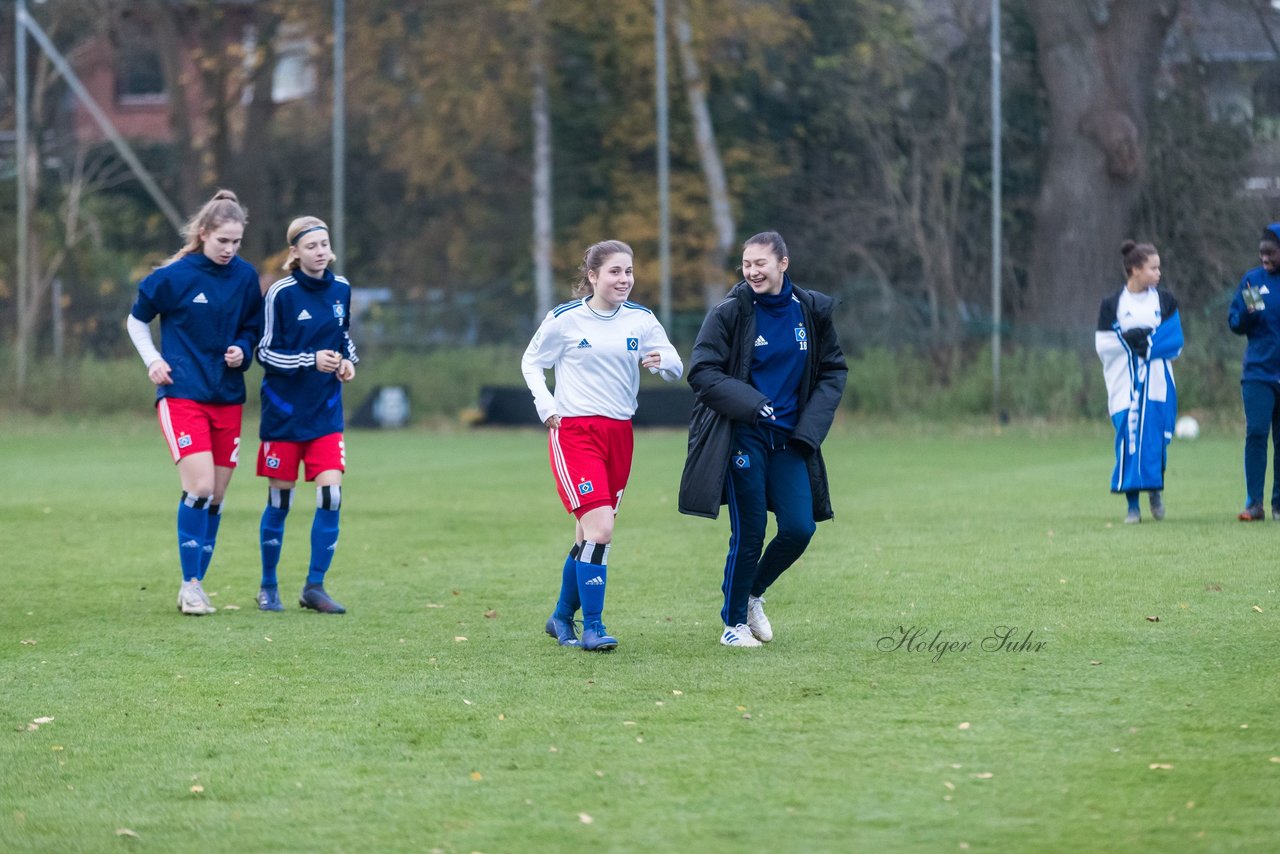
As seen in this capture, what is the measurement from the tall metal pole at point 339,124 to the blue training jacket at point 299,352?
668 inches

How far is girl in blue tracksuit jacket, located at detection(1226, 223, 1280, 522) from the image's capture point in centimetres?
1084

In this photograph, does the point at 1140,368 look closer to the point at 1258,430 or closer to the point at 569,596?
the point at 1258,430

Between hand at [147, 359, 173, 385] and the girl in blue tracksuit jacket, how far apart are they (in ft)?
21.8

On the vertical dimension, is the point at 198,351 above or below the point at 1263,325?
below

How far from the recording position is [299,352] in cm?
815

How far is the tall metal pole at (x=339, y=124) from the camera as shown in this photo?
82.2 ft

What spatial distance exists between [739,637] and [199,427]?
284 centimetres

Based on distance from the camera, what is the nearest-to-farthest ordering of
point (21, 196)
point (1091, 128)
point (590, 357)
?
point (590, 357) → point (1091, 128) → point (21, 196)

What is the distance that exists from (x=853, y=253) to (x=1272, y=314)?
13.4 m

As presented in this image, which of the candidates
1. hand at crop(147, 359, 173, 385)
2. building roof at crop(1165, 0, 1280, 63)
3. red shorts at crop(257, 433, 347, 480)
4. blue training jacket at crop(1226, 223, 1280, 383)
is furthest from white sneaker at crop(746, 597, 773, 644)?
building roof at crop(1165, 0, 1280, 63)

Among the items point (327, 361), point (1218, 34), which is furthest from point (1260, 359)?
point (1218, 34)

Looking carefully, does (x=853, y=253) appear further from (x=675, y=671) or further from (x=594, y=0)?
(x=675, y=671)

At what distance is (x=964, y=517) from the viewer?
11.9 meters

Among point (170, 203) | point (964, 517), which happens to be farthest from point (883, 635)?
point (170, 203)
